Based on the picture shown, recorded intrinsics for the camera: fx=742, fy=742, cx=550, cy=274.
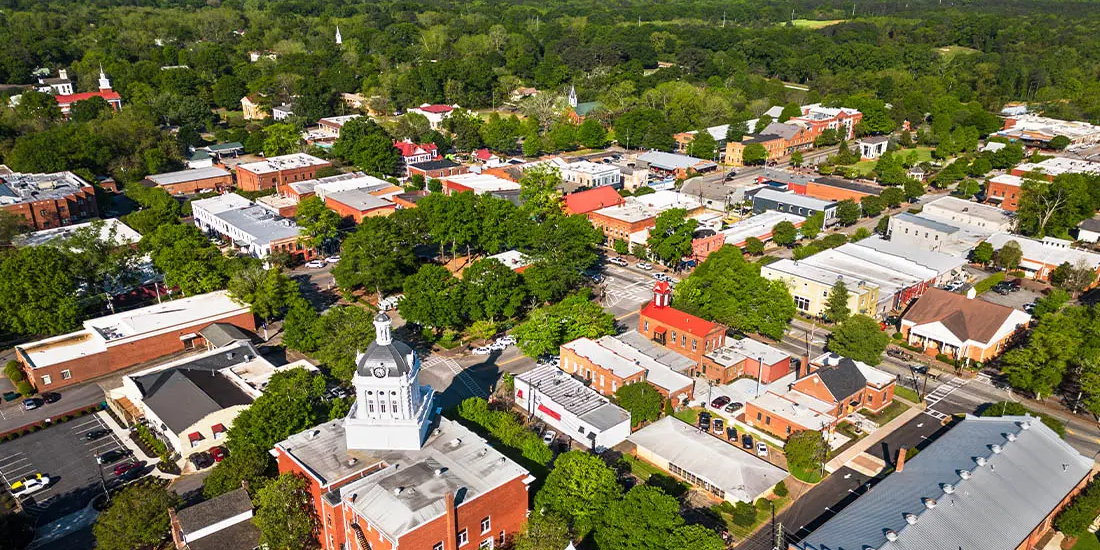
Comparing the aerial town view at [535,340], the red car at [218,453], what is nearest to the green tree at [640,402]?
the aerial town view at [535,340]

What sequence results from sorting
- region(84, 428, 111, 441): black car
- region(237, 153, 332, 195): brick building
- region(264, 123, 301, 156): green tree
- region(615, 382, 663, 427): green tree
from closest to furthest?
region(84, 428, 111, 441): black car, region(615, 382, 663, 427): green tree, region(237, 153, 332, 195): brick building, region(264, 123, 301, 156): green tree

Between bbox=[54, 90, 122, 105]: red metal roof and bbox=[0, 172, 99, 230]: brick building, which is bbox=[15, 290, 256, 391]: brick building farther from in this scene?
bbox=[54, 90, 122, 105]: red metal roof

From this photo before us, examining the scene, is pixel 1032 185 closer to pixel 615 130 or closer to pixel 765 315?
pixel 765 315

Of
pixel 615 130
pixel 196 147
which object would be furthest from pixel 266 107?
pixel 615 130

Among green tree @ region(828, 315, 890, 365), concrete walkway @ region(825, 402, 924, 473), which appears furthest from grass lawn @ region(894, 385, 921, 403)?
green tree @ region(828, 315, 890, 365)

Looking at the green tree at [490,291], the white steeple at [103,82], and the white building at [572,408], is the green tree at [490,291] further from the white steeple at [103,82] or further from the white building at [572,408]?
the white steeple at [103,82]
